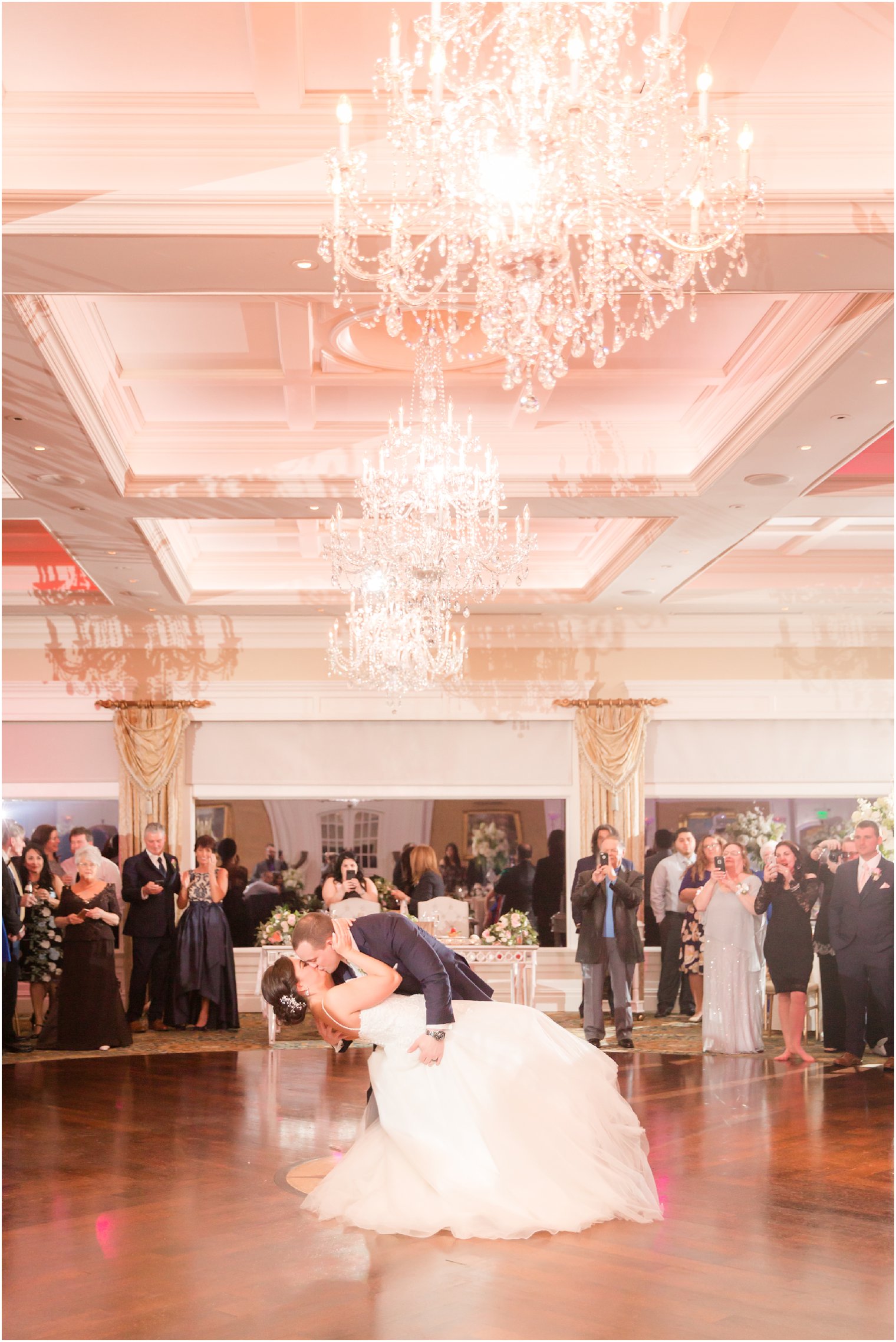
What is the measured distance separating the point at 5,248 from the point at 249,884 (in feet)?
28.1

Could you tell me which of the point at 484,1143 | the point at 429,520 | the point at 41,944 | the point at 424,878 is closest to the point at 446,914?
the point at 424,878

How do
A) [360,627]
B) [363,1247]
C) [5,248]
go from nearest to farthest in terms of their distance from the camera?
[363,1247], [5,248], [360,627]

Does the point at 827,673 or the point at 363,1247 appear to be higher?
the point at 827,673

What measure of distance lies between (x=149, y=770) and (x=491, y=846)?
3.41 m

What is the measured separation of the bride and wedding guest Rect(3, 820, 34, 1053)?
15.2 ft

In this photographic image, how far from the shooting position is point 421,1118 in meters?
4.54

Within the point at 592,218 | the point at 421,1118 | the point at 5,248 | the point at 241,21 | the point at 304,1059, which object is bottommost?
Result: the point at 304,1059

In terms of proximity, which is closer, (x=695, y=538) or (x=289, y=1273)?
(x=289, y=1273)

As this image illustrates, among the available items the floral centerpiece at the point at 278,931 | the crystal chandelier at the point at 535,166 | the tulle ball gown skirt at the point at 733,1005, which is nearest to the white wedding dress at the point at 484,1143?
the crystal chandelier at the point at 535,166

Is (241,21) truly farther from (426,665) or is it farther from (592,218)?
(426,665)

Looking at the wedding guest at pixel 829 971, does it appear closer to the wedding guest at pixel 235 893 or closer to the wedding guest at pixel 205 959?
the wedding guest at pixel 205 959

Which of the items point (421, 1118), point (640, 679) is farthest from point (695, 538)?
point (421, 1118)

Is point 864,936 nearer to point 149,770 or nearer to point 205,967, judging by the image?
point 205,967

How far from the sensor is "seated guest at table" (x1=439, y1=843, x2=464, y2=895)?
12.3 m
